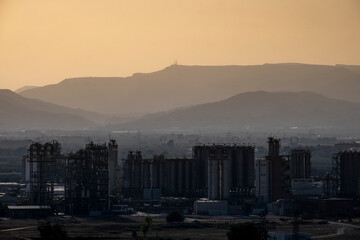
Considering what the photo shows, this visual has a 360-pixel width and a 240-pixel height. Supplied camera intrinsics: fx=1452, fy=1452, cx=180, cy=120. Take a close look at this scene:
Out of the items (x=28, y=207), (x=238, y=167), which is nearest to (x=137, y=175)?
(x=238, y=167)

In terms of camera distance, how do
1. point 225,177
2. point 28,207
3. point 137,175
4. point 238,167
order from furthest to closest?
point 137,175
point 238,167
point 225,177
point 28,207

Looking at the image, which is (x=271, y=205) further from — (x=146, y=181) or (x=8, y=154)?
(x=8, y=154)

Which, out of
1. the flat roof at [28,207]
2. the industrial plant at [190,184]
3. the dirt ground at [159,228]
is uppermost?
the industrial plant at [190,184]

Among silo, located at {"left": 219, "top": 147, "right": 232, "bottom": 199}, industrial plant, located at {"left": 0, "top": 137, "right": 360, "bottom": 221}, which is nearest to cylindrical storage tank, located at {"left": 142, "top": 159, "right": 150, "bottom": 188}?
industrial plant, located at {"left": 0, "top": 137, "right": 360, "bottom": 221}

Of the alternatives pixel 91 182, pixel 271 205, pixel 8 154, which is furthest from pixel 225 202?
pixel 8 154

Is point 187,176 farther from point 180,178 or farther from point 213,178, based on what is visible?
point 213,178

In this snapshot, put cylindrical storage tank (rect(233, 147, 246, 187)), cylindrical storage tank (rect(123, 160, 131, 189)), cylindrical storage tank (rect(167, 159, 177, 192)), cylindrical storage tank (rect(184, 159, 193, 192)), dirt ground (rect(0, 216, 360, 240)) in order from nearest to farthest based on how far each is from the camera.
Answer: dirt ground (rect(0, 216, 360, 240))
cylindrical storage tank (rect(233, 147, 246, 187))
cylindrical storage tank (rect(184, 159, 193, 192))
cylindrical storage tank (rect(167, 159, 177, 192))
cylindrical storage tank (rect(123, 160, 131, 189))

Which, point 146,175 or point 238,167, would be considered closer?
point 238,167

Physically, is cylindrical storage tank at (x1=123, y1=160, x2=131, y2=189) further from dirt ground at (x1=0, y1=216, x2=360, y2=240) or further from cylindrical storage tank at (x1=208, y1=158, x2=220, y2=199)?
dirt ground at (x1=0, y1=216, x2=360, y2=240)

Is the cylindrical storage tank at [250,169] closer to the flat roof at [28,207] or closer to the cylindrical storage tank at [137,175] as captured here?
the cylindrical storage tank at [137,175]

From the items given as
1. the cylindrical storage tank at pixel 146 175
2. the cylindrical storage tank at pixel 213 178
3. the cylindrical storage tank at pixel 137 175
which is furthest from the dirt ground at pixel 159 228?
the cylindrical storage tank at pixel 137 175

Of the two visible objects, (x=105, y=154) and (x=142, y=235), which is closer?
(x=142, y=235)
